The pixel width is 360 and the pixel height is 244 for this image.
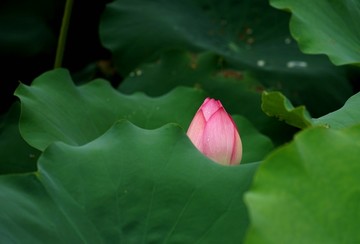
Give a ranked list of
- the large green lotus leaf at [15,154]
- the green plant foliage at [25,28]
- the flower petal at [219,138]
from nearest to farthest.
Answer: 1. the flower petal at [219,138]
2. the large green lotus leaf at [15,154]
3. the green plant foliage at [25,28]

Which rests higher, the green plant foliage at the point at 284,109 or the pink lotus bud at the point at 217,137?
the green plant foliage at the point at 284,109

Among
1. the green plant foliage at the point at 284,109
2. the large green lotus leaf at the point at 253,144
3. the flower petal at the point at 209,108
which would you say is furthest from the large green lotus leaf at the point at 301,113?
the large green lotus leaf at the point at 253,144

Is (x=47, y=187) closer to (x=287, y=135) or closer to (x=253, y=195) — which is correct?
(x=253, y=195)

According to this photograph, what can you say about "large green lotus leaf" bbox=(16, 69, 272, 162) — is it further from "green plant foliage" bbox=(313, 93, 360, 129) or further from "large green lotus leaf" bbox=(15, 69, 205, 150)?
"green plant foliage" bbox=(313, 93, 360, 129)

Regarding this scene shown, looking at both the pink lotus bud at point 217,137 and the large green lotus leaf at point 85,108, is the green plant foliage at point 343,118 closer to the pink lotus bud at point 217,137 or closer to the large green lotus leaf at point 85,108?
the pink lotus bud at point 217,137

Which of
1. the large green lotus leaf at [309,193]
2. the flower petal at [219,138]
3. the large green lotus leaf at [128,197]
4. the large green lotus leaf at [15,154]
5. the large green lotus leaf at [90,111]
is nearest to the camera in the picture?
the large green lotus leaf at [309,193]

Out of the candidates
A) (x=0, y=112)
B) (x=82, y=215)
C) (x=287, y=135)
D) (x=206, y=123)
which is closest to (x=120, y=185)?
(x=82, y=215)

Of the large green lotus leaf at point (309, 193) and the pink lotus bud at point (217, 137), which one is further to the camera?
the pink lotus bud at point (217, 137)

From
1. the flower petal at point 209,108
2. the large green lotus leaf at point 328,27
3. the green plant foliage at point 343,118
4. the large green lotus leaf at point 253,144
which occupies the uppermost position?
the green plant foliage at point 343,118

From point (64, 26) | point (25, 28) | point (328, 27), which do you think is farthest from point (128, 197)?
point (25, 28)
